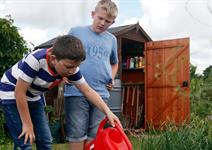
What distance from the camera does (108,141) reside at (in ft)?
7.79

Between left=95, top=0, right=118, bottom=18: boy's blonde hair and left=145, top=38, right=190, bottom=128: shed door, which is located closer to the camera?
left=95, top=0, right=118, bottom=18: boy's blonde hair

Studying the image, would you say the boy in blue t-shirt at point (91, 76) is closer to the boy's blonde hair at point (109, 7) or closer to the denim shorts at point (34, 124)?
the boy's blonde hair at point (109, 7)

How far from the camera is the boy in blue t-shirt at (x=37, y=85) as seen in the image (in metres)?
2.38

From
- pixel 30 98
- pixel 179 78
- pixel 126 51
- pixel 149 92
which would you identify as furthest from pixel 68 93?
pixel 126 51

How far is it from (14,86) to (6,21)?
4.04 m

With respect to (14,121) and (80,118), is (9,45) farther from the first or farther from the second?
(14,121)

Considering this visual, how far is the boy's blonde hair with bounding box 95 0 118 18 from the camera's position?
307cm

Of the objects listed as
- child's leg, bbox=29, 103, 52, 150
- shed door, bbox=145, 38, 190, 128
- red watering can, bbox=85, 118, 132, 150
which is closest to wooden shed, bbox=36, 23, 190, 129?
shed door, bbox=145, 38, 190, 128

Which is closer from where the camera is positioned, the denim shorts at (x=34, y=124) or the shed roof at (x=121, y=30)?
the denim shorts at (x=34, y=124)

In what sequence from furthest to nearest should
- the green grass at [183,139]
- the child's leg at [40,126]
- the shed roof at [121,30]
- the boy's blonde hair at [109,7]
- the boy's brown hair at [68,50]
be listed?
1. the shed roof at [121,30]
2. the boy's blonde hair at [109,7]
3. the green grass at [183,139]
4. the child's leg at [40,126]
5. the boy's brown hair at [68,50]

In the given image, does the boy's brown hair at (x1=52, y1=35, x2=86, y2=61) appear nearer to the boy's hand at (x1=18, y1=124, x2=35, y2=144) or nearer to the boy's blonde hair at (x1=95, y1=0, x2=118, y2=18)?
the boy's hand at (x1=18, y1=124, x2=35, y2=144)

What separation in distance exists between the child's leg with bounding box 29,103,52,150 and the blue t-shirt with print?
1.24 ft

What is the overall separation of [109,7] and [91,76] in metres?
0.50

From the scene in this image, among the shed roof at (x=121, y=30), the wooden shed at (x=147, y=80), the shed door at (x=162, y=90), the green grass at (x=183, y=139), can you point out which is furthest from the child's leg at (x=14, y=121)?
the shed door at (x=162, y=90)
